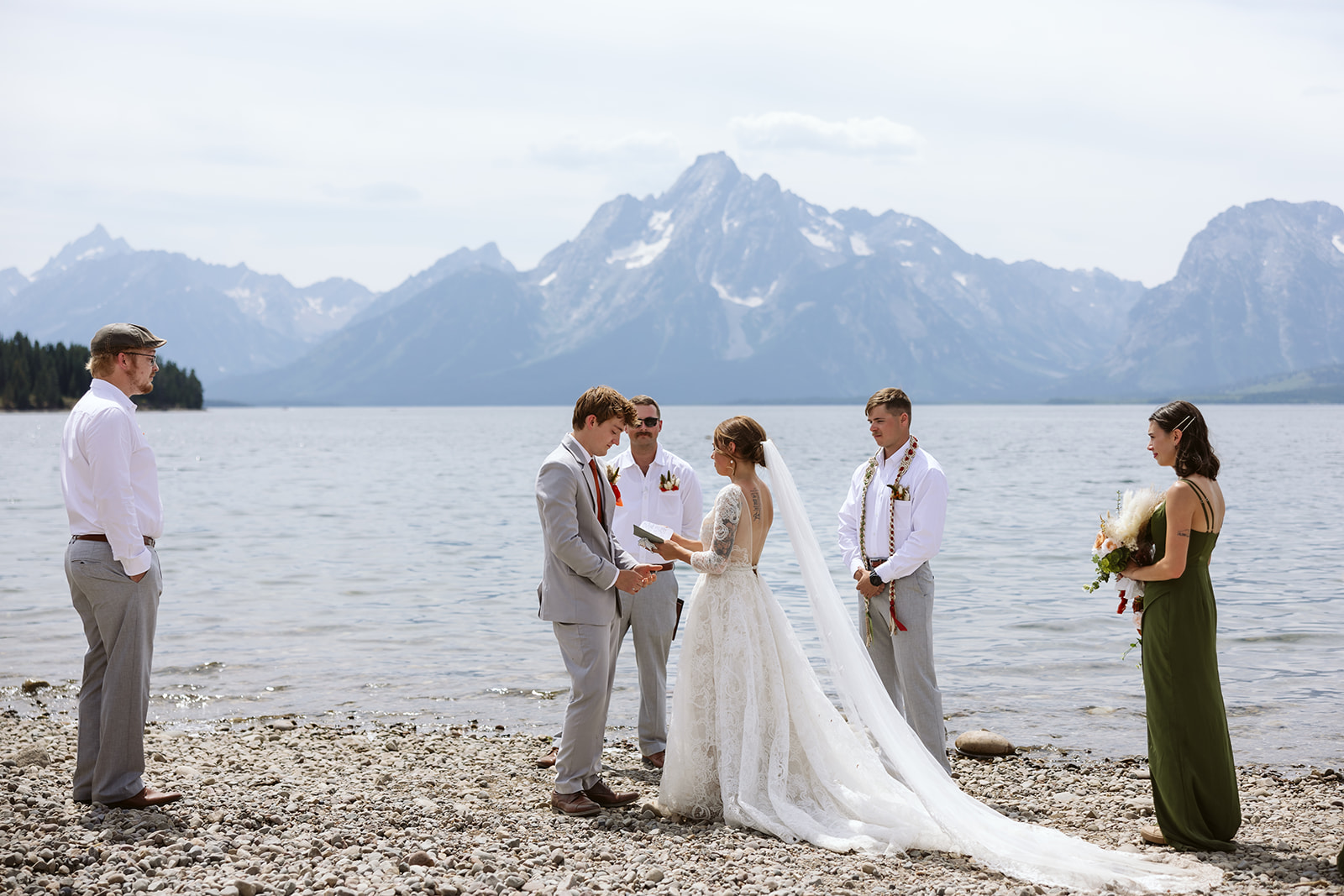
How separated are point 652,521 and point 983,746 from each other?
375 cm

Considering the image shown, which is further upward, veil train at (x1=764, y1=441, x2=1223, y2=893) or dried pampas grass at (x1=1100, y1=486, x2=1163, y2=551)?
dried pampas grass at (x1=1100, y1=486, x2=1163, y2=551)

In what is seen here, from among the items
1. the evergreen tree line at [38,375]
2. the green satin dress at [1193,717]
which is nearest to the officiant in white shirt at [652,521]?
the green satin dress at [1193,717]

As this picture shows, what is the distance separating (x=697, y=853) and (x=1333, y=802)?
5066 mm

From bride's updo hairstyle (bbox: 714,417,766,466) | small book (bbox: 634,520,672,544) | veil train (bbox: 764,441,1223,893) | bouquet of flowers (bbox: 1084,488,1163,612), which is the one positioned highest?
bride's updo hairstyle (bbox: 714,417,766,466)

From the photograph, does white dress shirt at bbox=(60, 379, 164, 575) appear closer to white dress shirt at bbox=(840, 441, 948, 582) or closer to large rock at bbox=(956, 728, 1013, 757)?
white dress shirt at bbox=(840, 441, 948, 582)

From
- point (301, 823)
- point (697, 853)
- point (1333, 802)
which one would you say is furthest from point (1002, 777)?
point (301, 823)

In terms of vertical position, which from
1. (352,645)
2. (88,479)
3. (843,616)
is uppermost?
(88,479)

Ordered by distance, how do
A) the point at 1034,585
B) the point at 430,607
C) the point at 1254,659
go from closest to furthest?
the point at 1254,659 < the point at 430,607 < the point at 1034,585

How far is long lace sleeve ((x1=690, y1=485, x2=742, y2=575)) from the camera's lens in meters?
7.11

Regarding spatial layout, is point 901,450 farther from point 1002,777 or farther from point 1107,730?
point 1107,730

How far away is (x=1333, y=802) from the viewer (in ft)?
26.3

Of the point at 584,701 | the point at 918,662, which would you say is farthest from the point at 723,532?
the point at 918,662

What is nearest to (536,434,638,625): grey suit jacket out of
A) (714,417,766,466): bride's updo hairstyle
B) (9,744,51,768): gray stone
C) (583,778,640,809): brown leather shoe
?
(714,417,766,466): bride's updo hairstyle

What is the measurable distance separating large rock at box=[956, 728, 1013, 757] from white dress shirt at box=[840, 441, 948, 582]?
2666 millimetres
